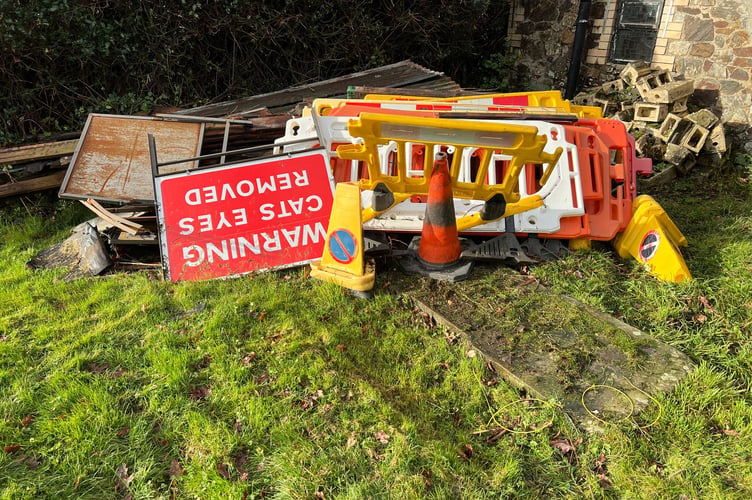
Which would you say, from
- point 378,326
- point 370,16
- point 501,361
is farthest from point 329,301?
point 370,16

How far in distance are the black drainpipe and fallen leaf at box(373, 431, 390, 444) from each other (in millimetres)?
7359

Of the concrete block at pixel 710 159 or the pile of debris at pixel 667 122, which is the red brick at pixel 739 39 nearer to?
the pile of debris at pixel 667 122

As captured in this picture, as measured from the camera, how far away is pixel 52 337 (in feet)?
10.7

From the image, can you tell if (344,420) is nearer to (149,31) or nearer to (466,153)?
(466,153)

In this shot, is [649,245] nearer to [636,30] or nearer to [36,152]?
[636,30]

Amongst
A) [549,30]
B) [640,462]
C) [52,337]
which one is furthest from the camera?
[549,30]

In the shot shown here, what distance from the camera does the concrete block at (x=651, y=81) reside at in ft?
21.2

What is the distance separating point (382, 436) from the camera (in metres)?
2.46

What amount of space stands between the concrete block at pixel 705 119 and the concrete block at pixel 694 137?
0.07 m

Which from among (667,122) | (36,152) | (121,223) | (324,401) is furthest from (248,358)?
(667,122)

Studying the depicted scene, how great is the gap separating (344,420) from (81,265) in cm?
307

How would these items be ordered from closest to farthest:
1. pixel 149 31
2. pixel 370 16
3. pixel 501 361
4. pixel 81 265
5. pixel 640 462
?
pixel 640 462, pixel 501 361, pixel 81 265, pixel 149 31, pixel 370 16

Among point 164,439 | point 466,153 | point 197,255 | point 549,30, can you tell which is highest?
point 549,30

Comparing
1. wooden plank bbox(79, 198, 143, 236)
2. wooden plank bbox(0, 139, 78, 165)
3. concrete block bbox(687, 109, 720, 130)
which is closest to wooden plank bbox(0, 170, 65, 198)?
wooden plank bbox(0, 139, 78, 165)
